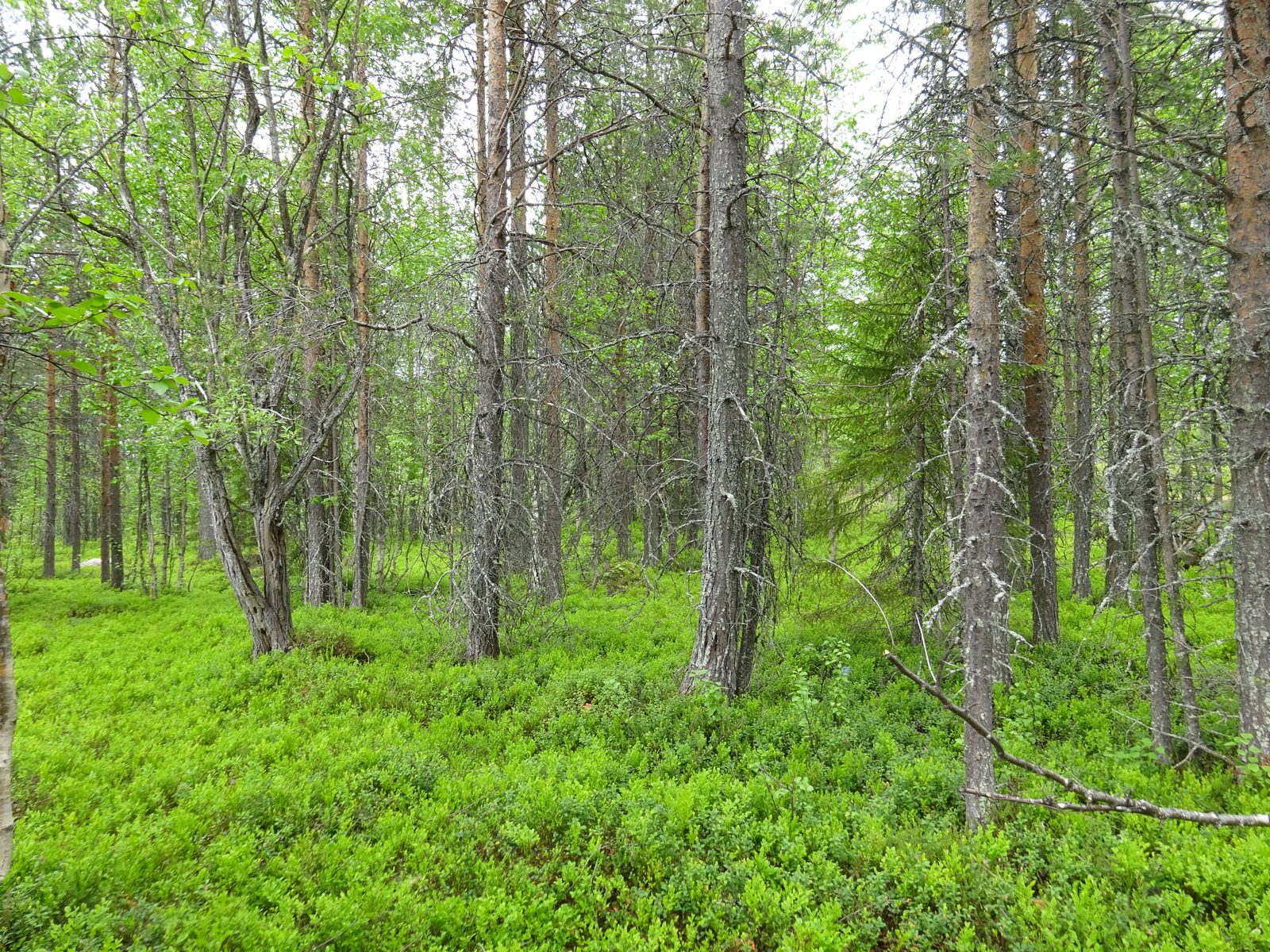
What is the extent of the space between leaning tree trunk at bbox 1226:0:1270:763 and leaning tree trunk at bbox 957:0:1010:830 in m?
2.31

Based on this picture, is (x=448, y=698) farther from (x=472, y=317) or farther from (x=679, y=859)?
(x=472, y=317)

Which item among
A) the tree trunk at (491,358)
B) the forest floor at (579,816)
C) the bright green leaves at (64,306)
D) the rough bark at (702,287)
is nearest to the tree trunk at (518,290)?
the tree trunk at (491,358)

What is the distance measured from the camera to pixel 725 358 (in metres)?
6.90

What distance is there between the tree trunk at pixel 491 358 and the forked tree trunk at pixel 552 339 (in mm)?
620

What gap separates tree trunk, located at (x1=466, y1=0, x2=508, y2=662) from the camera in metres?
8.00

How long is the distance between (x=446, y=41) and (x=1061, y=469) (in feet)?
39.4

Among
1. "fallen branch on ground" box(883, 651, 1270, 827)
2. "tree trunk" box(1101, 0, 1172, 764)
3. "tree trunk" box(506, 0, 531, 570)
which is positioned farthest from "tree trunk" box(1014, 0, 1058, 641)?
"fallen branch on ground" box(883, 651, 1270, 827)

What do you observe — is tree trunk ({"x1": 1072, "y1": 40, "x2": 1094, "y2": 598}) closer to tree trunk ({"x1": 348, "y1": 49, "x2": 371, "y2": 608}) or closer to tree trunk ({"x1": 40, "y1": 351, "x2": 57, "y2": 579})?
tree trunk ({"x1": 348, "y1": 49, "x2": 371, "y2": 608})

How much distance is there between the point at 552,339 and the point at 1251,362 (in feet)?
33.3

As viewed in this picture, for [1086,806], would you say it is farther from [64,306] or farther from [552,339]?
[552,339]

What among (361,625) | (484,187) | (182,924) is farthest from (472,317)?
(182,924)

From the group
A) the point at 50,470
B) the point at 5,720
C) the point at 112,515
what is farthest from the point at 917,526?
the point at 50,470

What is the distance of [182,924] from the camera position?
382 centimetres

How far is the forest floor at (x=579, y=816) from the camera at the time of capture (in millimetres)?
4039
